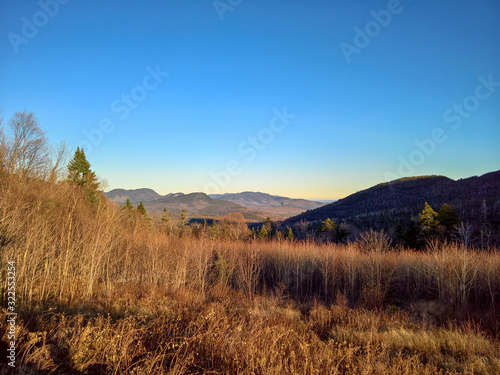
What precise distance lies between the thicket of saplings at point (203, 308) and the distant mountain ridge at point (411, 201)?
41.4 m

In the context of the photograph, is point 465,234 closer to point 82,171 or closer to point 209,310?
point 209,310

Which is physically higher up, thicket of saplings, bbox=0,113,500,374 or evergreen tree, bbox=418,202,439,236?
evergreen tree, bbox=418,202,439,236

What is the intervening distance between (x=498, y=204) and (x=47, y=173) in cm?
6901

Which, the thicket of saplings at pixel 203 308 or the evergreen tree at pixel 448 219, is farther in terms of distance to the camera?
the evergreen tree at pixel 448 219

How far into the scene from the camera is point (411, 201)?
91.5 metres

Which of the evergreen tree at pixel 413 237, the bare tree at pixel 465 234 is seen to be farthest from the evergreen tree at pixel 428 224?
the bare tree at pixel 465 234

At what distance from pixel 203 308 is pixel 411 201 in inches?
3986

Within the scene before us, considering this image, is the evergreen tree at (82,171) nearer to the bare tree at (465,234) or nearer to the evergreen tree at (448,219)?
the bare tree at (465,234)

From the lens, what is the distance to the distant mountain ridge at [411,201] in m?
57.2

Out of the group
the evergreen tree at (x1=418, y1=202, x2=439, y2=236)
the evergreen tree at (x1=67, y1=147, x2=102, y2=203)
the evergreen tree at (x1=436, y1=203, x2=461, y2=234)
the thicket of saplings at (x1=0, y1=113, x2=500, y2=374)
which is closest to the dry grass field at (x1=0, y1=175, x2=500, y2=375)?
the thicket of saplings at (x1=0, y1=113, x2=500, y2=374)

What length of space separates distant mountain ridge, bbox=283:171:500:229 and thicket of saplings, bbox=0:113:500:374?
136 ft

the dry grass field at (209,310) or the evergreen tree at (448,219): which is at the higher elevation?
the evergreen tree at (448,219)

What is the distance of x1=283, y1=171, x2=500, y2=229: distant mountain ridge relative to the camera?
57188mm

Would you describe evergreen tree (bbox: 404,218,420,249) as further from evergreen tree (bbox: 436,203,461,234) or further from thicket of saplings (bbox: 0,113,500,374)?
thicket of saplings (bbox: 0,113,500,374)
